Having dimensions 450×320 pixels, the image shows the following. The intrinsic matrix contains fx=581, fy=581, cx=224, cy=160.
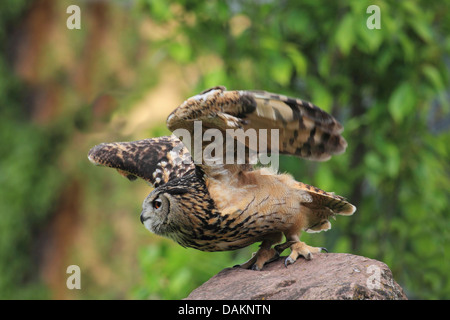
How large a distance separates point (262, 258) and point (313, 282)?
0.49m

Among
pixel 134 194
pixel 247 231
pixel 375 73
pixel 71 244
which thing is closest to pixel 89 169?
pixel 134 194

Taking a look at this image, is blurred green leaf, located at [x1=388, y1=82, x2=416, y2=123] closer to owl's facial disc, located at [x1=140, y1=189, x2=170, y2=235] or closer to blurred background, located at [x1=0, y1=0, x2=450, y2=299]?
blurred background, located at [x1=0, y1=0, x2=450, y2=299]

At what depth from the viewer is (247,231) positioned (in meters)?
2.90

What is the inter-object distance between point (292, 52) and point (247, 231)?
2.47m

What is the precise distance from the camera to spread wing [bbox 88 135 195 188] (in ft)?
11.1

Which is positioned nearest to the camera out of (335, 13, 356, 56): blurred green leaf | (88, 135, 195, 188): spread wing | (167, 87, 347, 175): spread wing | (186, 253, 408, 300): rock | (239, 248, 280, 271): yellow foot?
(186, 253, 408, 300): rock

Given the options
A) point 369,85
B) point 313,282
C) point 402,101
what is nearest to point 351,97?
point 369,85

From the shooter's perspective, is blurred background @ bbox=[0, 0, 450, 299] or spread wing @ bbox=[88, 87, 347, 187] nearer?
spread wing @ bbox=[88, 87, 347, 187]

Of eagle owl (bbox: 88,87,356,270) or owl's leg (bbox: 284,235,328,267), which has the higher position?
eagle owl (bbox: 88,87,356,270)

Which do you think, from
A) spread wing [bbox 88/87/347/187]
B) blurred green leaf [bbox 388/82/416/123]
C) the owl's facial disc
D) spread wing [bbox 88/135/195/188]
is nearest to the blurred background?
blurred green leaf [bbox 388/82/416/123]

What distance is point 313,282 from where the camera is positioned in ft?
8.73

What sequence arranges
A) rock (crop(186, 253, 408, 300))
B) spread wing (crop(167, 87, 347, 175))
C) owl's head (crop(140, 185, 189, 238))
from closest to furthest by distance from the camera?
rock (crop(186, 253, 408, 300)), spread wing (crop(167, 87, 347, 175)), owl's head (crop(140, 185, 189, 238))

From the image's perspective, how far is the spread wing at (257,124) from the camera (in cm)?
265

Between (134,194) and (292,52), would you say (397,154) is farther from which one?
(134,194)
